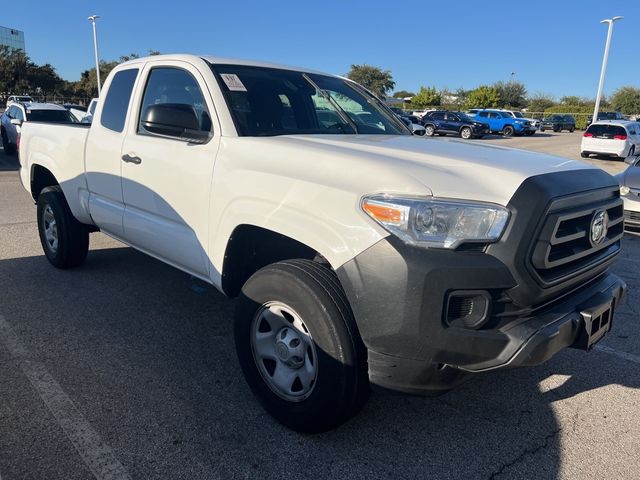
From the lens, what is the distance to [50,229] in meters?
5.34

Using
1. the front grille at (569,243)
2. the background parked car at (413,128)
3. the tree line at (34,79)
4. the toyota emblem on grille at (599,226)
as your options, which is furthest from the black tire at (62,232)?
the tree line at (34,79)

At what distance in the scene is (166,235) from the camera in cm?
359

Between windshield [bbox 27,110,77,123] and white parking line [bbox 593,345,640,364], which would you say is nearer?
white parking line [bbox 593,345,640,364]

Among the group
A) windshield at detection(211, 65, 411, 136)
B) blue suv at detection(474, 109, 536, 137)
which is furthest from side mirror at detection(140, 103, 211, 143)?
blue suv at detection(474, 109, 536, 137)

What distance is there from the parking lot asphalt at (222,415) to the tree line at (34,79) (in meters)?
55.9

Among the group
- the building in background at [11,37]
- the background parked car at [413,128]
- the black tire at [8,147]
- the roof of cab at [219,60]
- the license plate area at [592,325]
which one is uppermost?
the building in background at [11,37]

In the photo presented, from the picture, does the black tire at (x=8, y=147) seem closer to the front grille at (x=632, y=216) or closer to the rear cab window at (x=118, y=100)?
the rear cab window at (x=118, y=100)

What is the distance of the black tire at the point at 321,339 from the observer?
2.45m

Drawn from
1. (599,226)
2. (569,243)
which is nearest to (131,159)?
(569,243)

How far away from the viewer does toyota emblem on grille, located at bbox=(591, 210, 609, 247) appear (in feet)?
8.78

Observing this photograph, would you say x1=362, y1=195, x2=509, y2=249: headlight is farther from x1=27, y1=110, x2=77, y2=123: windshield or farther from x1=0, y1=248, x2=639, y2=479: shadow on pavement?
x1=27, y1=110, x2=77, y2=123: windshield

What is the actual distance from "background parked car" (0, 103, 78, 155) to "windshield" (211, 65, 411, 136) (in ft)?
43.9

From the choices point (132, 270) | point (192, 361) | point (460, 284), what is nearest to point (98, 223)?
point (132, 270)

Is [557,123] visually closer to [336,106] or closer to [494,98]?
[494,98]
